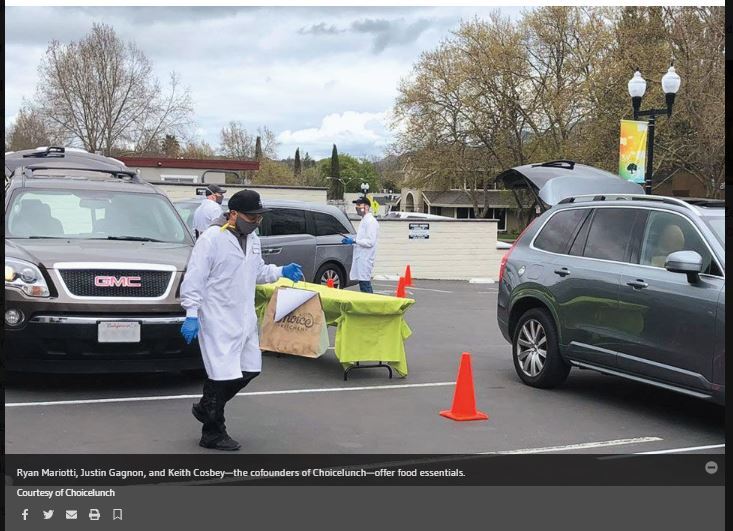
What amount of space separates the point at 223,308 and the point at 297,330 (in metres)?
3.53

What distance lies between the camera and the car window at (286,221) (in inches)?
625

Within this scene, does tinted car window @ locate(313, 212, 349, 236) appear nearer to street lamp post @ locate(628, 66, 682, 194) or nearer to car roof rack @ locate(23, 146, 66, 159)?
car roof rack @ locate(23, 146, 66, 159)

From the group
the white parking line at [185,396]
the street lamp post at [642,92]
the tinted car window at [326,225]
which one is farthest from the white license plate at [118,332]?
the street lamp post at [642,92]

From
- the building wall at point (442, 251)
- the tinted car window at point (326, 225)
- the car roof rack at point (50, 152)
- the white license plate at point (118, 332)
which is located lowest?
the building wall at point (442, 251)

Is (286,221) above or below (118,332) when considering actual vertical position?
above

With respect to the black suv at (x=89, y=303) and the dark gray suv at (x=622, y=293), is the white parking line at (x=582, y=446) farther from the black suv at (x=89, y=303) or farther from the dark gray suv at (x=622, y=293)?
the black suv at (x=89, y=303)

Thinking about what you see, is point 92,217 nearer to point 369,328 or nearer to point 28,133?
point 369,328

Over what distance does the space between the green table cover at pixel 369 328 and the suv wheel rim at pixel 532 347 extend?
1164mm

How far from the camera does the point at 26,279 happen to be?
7.48 meters

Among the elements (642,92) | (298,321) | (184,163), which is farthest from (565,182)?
(184,163)

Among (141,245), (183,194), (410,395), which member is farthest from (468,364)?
(183,194)

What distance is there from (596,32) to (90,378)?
44.7 m
